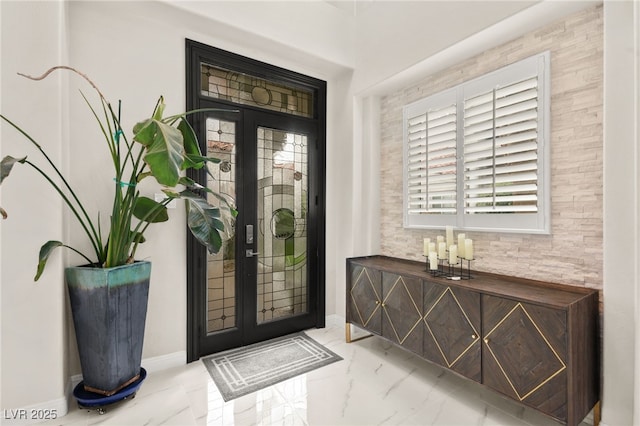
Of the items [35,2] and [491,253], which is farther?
[491,253]

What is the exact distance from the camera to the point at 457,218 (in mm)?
2814

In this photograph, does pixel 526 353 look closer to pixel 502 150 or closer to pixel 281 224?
pixel 502 150

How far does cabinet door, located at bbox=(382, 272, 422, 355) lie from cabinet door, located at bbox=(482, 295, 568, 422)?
22.0 inches

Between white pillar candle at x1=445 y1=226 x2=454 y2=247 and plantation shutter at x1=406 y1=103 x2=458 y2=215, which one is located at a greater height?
plantation shutter at x1=406 y1=103 x2=458 y2=215

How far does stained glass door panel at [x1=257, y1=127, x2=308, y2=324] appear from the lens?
3305 mm

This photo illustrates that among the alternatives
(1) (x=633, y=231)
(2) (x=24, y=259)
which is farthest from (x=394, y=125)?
(2) (x=24, y=259)

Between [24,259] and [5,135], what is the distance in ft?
2.69

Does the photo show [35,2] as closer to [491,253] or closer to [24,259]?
[24,259]

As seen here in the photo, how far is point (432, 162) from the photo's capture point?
3.05 m

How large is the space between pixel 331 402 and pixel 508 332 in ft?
4.38

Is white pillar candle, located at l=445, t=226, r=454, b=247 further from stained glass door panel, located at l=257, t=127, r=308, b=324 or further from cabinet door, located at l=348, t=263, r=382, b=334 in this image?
stained glass door panel, located at l=257, t=127, r=308, b=324

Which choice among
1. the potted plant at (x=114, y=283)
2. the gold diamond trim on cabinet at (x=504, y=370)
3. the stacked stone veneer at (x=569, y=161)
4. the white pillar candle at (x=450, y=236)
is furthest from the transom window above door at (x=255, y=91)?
the gold diamond trim on cabinet at (x=504, y=370)

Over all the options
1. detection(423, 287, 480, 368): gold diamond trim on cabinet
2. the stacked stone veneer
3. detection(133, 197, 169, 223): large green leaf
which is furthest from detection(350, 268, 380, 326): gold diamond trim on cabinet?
detection(133, 197, 169, 223): large green leaf

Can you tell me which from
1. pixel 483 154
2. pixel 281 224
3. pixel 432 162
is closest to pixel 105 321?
pixel 281 224
